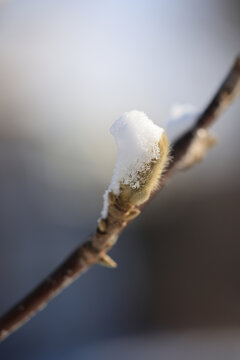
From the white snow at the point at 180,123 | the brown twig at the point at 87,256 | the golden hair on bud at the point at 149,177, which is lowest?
the golden hair on bud at the point at 149,177

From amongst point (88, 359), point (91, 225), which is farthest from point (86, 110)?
point (88, 359)

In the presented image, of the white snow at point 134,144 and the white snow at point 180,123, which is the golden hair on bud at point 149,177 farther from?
the white snow at point 180,123

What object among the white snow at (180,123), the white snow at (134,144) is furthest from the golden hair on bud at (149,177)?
the white snow at (180,123)

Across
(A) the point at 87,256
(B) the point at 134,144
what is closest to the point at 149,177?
(B) the point at 134,144

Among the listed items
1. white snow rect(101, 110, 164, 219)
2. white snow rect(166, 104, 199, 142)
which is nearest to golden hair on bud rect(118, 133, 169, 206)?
white snow rect(101, 110, 164, 219)

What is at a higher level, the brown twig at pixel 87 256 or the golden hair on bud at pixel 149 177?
the brown twig at pixel 87 256

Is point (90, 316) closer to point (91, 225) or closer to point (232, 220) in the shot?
point (91, 225)

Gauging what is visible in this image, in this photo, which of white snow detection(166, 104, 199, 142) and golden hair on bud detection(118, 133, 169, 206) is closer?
golden hair on bud detection(118, 133, 169, 206)

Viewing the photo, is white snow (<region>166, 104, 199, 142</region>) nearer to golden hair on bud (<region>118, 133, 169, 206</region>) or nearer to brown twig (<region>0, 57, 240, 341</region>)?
brown twig (<region>0, 57, 240, 341</region>)
